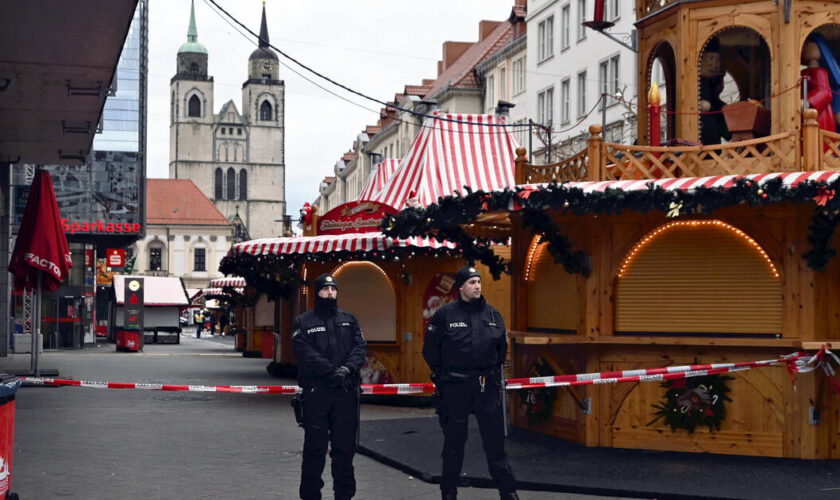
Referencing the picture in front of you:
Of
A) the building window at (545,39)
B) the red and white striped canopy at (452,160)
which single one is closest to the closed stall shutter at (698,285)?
the red and white striped canopy at (452,160)

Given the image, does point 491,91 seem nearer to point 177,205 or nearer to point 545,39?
point 545,39

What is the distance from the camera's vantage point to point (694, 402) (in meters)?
13.4

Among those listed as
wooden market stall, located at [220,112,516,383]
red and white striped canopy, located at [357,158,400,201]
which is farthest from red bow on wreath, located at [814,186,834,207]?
red and white striped canopy, located at [357,158,400,201]

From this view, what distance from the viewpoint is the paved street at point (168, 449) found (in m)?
11.2

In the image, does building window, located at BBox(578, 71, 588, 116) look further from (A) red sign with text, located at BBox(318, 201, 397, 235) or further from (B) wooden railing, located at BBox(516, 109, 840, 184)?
(B) wooden railing, located at BBox(516, 109, 840, 184)

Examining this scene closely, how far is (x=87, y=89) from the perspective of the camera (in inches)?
726

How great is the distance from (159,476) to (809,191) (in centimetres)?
686

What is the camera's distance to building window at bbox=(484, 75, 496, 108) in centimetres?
6729

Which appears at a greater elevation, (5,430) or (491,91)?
(491,91)

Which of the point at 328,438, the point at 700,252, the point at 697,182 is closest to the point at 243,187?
the point at 700,252

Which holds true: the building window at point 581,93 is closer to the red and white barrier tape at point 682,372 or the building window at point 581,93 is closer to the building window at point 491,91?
the building window at point 491,91

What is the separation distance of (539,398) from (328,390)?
5589 millimetres

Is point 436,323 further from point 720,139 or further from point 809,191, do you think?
point 720,139

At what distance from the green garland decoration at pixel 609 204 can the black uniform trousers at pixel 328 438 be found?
3976 millimetres
